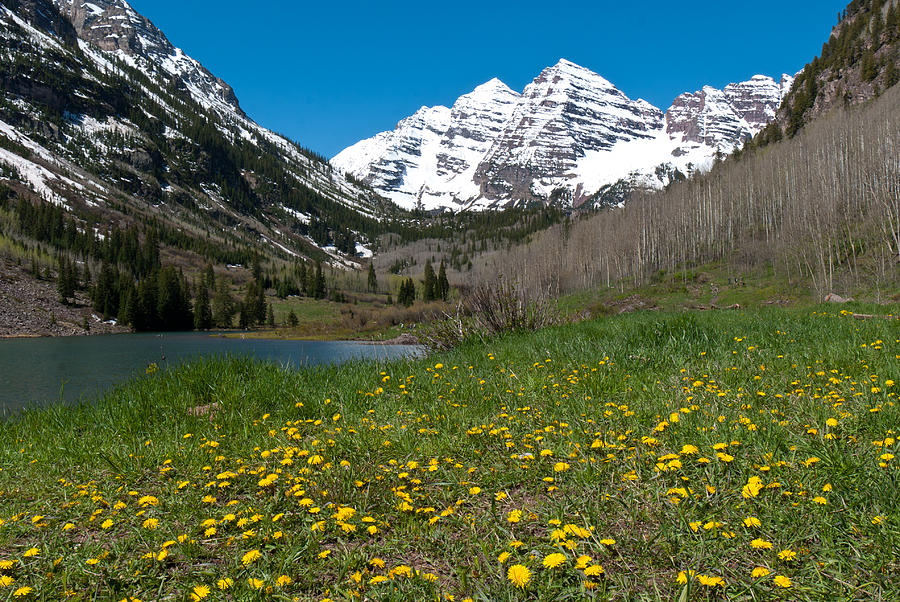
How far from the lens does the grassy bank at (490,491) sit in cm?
224

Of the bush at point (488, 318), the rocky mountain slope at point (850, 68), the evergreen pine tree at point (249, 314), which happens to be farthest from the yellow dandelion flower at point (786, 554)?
the evergreen pine tree at point (249, 314)

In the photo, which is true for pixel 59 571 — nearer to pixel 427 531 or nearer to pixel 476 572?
pixel 427 531

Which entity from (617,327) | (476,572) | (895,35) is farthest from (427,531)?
(895,35)

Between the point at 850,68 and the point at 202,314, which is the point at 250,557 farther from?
the point at 202,314

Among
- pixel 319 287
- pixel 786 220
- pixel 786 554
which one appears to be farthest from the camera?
pixel 319 287

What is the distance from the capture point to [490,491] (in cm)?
328

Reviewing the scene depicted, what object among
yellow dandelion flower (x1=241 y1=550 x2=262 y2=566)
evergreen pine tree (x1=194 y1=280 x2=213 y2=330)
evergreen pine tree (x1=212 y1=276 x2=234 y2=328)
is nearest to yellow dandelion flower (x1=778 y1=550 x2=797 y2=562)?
yellow dandelion flower (x1=241 y1=550 x2=262 y2=566)

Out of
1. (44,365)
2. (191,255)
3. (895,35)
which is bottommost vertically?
(44,365)

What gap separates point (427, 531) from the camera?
282 centimetres

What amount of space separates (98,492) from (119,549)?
1154 millimetres

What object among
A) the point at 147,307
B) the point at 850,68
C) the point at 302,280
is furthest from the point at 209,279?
the point at 850,68

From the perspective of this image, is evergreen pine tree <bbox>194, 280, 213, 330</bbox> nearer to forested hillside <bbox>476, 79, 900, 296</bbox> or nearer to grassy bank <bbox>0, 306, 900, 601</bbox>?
forested hillside <bbox>476, 79, 900, 296</bbox>

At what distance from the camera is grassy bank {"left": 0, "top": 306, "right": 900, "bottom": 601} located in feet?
7.34

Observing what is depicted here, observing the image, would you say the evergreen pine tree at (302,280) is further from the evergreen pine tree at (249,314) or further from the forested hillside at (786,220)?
the forested hillside at (786,220)
